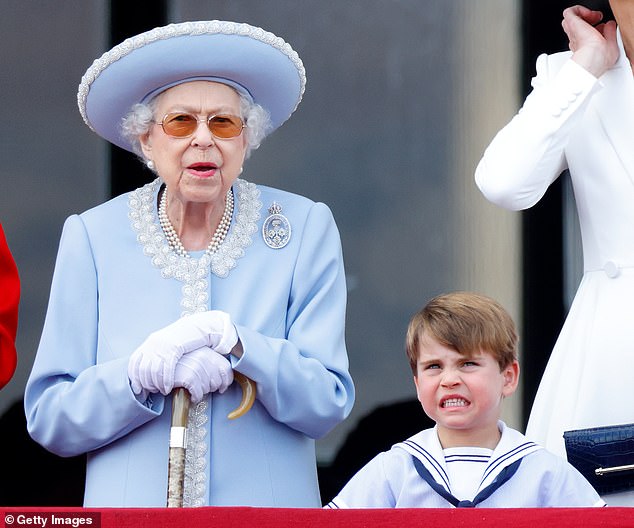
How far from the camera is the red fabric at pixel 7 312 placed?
347cm

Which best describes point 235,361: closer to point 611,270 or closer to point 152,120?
point 152,120

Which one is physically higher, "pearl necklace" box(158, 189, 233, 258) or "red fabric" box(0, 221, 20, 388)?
"pearl necklace" box(158, 189, 233, 258)

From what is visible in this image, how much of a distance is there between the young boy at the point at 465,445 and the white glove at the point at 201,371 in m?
0.37

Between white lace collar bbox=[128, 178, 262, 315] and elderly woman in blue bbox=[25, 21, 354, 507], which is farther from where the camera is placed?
white lace collar bbox=[128, 178, 262, 315]

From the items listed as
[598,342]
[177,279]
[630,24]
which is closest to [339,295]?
[177,279]

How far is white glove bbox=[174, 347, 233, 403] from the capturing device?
3.27 meters

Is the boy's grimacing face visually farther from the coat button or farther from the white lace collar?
the white lace collar

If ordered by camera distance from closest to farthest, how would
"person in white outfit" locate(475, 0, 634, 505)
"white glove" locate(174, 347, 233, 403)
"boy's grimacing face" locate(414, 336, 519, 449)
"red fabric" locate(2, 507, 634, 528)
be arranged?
"red fabric" locate(2, 507, 634, 528), "boy's grimacing face" locate(414, 336, 519, 449), "white glove" locate(174, 347, 233, 403), "person in white outfit" locate(475, 0, 634, 505)

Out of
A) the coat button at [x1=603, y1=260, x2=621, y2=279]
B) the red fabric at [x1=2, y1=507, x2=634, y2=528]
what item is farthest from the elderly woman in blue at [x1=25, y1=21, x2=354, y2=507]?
the red fabric at [x1=2, y1=507, x2=634, y2=528]

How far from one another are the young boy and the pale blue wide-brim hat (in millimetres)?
707

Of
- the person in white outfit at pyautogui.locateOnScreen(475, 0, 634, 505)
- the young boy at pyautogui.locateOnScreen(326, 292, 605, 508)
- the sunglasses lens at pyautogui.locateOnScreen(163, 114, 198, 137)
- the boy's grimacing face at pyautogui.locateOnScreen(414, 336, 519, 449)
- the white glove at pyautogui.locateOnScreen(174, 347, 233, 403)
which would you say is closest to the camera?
the young boy at pyautogui.locateOnScreen(326, 292, 605, 508)

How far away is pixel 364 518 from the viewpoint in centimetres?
260

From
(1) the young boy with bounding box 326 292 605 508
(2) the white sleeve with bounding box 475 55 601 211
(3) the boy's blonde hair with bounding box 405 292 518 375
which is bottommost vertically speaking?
(1) the young boy with bounding box 326 292 605 508

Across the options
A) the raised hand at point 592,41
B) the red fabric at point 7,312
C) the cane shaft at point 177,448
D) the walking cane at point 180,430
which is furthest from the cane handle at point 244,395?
the raised hand at point 592,41
